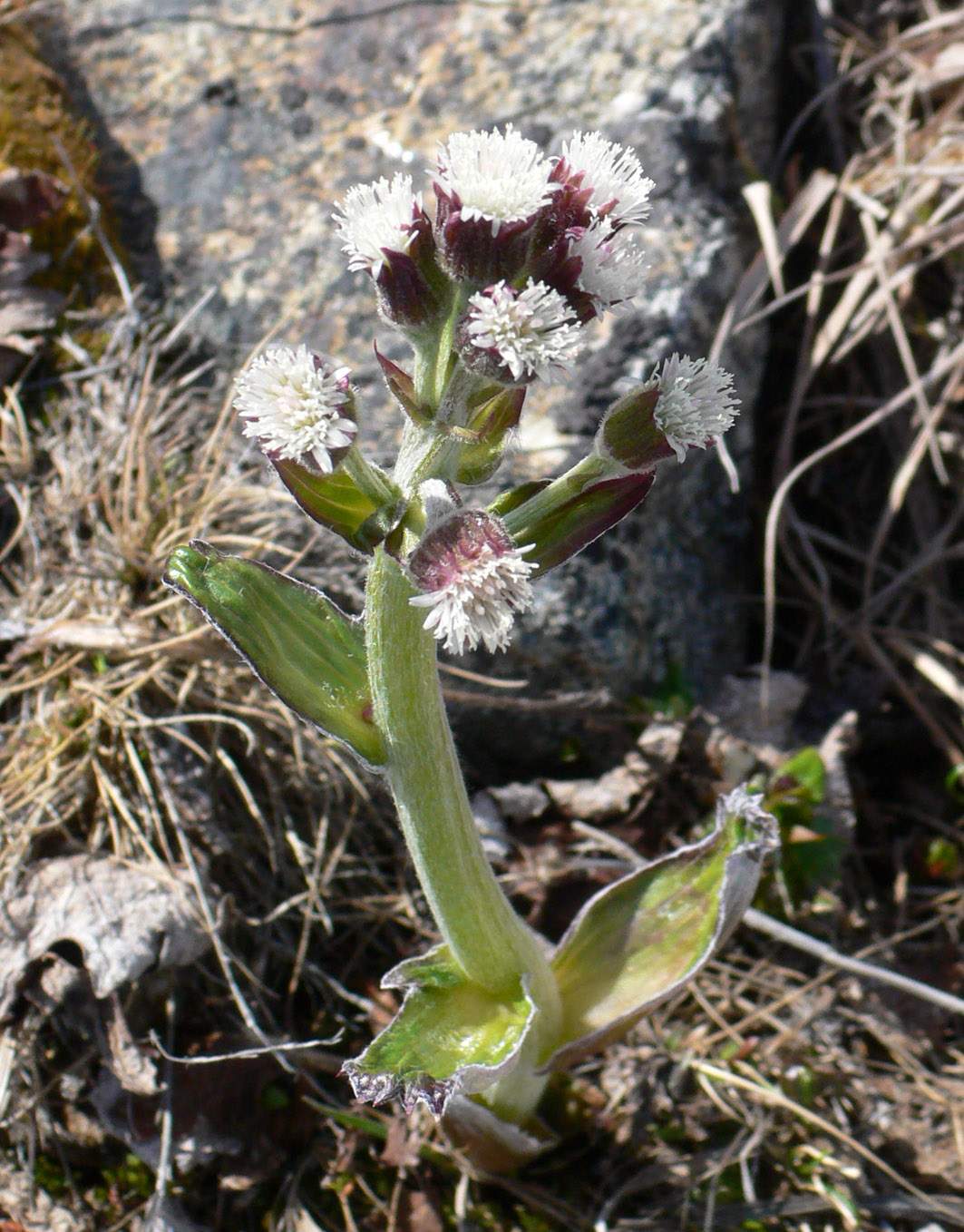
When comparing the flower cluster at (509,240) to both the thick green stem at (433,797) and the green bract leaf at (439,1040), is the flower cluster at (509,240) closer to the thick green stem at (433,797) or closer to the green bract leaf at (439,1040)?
the thick green stem at (433,797)

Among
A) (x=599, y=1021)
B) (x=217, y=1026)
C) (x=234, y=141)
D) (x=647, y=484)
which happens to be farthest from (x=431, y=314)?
(x=234, y=141)

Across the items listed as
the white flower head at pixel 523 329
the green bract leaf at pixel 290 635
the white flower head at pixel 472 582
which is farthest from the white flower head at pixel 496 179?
the green bract leaf at pixel 290 635

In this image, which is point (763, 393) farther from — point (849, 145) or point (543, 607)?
point (543, 607)

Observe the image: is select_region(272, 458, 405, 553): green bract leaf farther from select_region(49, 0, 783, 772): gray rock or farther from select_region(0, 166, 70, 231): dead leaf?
select_region(0, 166, 70, 231): dead leaf

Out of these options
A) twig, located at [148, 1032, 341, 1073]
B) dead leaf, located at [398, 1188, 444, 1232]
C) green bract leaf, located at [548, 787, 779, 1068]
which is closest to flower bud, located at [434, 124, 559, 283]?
green bract leaf, located at [548, 787, 779, 1068]

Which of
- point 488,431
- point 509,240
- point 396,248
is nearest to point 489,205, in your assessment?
point 509,240
